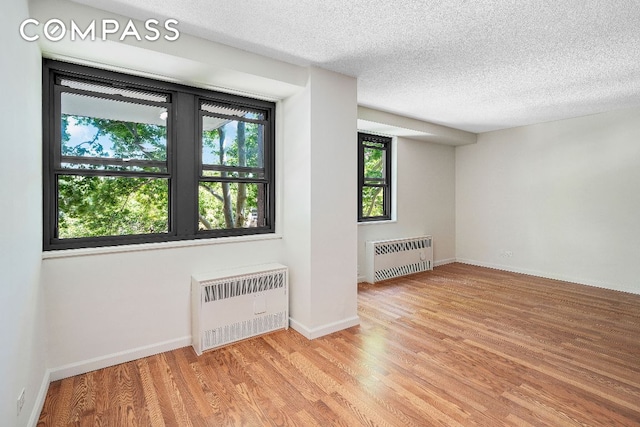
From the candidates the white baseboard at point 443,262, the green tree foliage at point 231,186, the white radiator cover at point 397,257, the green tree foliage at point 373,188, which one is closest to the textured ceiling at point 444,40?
the green tree foliage at point 231,186

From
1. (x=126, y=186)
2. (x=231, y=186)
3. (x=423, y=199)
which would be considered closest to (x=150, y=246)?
(x=126, y=186)

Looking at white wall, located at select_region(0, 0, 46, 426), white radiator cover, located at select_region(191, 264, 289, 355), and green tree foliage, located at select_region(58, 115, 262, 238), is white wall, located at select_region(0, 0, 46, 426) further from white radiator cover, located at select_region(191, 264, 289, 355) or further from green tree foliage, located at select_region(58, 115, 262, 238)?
white radiator cover, located at select_region(191, 264, 289, 355)

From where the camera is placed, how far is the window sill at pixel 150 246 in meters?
2.35

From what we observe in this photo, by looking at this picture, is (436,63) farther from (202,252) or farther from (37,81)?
(37,81)

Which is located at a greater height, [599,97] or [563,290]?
[599,97]

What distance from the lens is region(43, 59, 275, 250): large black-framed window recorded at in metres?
2.46

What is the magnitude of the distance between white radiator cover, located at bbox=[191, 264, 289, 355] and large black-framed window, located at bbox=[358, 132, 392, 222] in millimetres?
2458

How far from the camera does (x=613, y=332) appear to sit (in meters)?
3.17

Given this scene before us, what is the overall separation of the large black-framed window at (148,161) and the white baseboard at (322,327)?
1054mm

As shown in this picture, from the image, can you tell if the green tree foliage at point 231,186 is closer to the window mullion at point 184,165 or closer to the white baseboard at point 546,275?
the window mullion at point 184,165

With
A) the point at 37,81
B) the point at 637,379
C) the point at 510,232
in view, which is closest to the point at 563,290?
the point at 510,232

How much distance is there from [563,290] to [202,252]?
497 cm

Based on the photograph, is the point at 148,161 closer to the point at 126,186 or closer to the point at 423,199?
the point at 126,186

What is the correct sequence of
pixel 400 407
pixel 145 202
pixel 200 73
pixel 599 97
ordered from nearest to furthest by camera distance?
1. pixel 400 407
2. pixel 200 73
3. pixel 145 202
4. pixel 599 97
